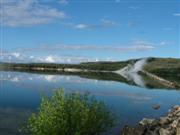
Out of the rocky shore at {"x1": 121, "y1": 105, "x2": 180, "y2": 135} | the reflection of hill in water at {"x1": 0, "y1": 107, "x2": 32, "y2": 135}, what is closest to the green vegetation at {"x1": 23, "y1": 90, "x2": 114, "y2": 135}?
the rocky shore at {"x1": 121, "y1": 105, "x2": 180, "y2": 135}

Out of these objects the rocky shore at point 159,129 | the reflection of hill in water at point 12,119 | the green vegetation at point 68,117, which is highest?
the green vegetation at point 68,117

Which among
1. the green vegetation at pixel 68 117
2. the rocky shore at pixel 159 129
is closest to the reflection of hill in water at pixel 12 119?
the green vegetation at pixel 68 117

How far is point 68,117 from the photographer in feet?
127

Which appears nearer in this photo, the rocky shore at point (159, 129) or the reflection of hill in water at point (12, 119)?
the rocky shore at point (159, 129)

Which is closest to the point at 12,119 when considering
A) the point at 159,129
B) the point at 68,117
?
the point at 68,117

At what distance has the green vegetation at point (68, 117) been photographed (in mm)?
37875

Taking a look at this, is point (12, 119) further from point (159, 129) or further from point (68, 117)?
point (159, 129)

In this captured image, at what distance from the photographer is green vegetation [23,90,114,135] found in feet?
124

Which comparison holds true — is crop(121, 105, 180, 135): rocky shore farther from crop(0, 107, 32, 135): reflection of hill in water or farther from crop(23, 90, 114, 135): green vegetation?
crop(0, 107, 32, 135): reflection of hill in water

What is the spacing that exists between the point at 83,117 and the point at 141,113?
3796cm

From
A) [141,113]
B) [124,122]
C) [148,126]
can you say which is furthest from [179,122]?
[141,113]

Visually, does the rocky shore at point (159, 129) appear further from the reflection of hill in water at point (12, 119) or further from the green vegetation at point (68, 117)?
the reflection of hill in water at point (12, 119)

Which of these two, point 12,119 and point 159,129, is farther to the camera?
point 12,119

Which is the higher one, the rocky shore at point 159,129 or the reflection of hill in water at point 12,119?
the rocky shore at point 159,129
